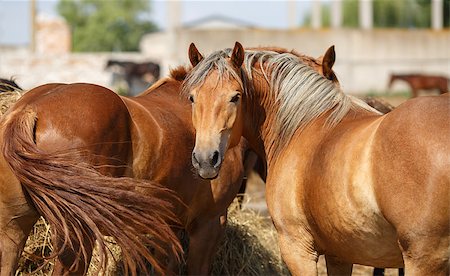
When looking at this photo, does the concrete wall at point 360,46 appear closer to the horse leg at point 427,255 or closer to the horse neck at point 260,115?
the horse neck at point 260,115

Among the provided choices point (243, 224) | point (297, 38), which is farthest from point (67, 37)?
point (243, 224)

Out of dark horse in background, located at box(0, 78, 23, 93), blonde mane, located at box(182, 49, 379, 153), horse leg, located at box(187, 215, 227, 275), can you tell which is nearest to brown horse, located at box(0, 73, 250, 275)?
horse leg, located at box(187, 215, 227, 275)

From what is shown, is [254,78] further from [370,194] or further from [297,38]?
[297,38]

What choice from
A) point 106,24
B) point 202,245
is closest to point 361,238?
point 202,245

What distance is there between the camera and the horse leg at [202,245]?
5047 millimetres

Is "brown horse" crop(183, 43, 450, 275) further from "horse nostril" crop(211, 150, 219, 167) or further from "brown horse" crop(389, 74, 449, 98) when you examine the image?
"brown horse" crop(389, 74, 449, 98)

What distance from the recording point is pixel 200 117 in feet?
12.3

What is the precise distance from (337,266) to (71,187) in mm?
1536

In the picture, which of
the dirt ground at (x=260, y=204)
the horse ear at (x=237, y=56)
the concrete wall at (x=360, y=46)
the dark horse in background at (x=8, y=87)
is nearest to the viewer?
the horse ear at (x=237, y=56)

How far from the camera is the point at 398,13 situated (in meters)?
55.9

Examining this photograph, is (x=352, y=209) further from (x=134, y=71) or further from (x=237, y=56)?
(x=134, y=71)

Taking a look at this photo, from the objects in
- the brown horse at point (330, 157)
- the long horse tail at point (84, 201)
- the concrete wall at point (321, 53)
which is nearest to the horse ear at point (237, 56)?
the brown horse at point (330, 157)

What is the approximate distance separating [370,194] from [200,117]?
A: 992 mm

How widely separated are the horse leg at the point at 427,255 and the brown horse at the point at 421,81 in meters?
22.8
